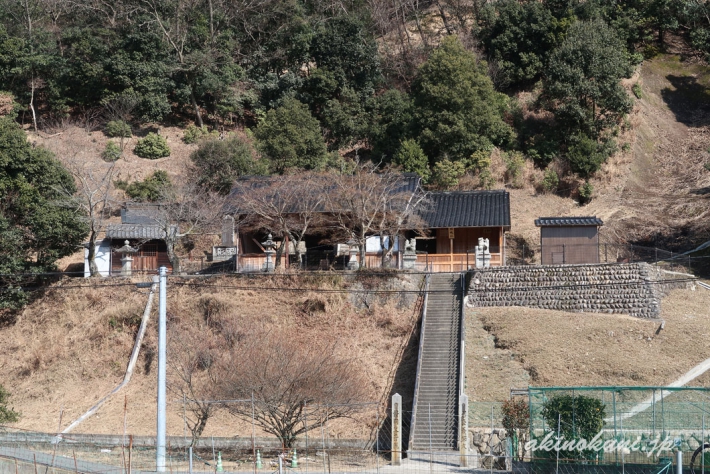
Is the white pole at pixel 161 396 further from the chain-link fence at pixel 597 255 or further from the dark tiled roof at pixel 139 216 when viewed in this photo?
the dark tiled roof at pixel 139 216

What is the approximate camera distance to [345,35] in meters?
54.9

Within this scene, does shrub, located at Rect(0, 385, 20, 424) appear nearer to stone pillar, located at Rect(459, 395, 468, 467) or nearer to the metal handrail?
the metal handrail

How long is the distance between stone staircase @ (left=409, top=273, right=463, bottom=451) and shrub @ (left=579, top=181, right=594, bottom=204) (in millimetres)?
14102

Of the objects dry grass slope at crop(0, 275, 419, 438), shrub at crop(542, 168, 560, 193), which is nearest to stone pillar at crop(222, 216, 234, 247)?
dry grass slope at crop(0, 275, 419, 438)

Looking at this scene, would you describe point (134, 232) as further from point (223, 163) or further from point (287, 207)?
point (223, 163)

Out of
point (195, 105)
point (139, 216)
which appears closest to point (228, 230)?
point (139, 216)

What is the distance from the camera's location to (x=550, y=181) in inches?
1902

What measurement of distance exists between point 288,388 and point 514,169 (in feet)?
82.1

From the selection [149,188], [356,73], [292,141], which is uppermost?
[356,73]

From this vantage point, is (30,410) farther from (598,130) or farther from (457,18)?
(457,18)

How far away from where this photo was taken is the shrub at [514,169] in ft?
161

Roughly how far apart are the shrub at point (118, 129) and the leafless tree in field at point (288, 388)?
91.0 ft

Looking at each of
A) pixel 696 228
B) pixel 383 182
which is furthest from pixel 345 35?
pixel 696 228

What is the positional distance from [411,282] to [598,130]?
19.0 m
